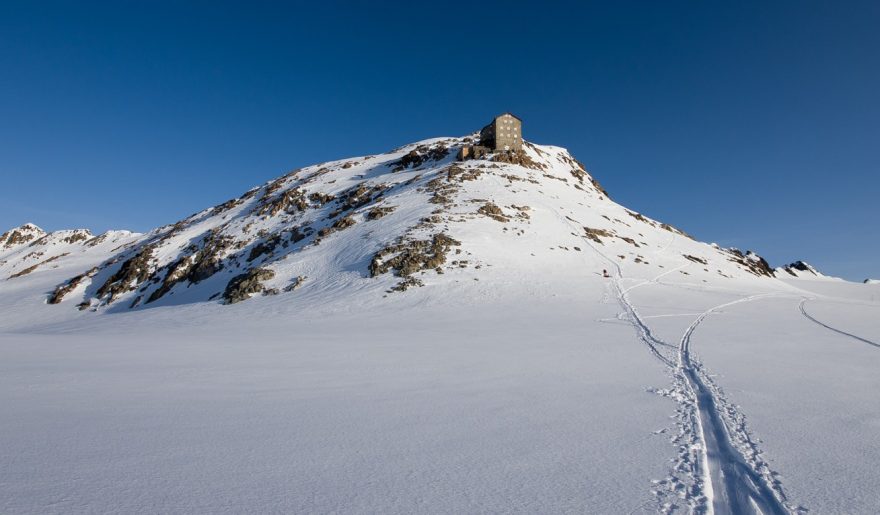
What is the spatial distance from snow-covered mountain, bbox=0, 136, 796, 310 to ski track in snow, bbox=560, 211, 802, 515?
80.0 ft

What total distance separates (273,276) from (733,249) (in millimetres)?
86706

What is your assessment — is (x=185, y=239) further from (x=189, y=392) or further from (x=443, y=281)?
(x=189, y=392)

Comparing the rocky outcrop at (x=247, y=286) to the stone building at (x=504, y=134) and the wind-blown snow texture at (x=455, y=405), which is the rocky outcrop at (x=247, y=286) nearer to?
the wind-blown snow texture at (x=455, y=405)

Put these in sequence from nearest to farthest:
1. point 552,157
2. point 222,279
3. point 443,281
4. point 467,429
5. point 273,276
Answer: point 467,429, point 443,281, point 273,276, point 222,279, point 552,157

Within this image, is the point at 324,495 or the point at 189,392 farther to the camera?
the point at 189,392

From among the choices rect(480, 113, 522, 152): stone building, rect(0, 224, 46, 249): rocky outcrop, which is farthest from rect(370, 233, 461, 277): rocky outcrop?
rect(0, 224, 46, 249): rocky outcrop

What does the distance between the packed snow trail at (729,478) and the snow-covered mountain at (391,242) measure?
25743mm

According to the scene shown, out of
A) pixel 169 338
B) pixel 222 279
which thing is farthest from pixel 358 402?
pixel 222 279

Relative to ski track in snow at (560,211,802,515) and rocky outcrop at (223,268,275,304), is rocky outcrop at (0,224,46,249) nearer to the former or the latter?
rocky outcrop at (223,268,275,304)

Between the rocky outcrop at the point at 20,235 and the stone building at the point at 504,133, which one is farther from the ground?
the stone building at the point at 504,133

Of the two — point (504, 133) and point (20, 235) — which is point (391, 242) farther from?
point (20, 235)

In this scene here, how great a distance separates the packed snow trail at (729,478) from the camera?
17.4 feet

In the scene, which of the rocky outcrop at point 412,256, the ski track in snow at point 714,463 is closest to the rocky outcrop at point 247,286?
the rocky outcrop at point 412,256

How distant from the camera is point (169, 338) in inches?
778
